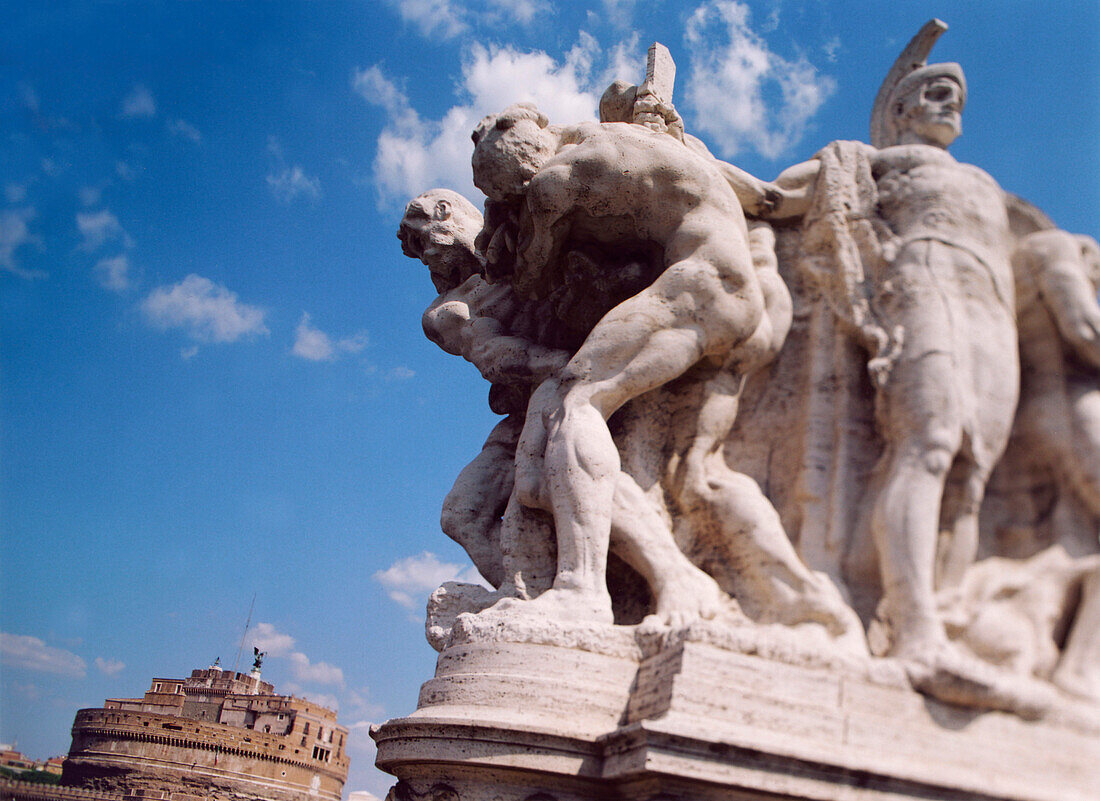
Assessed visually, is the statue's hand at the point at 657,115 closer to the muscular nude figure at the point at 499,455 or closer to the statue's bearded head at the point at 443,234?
the muscular nude figure at the point at 499,455

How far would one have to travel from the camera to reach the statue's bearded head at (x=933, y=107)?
550 cm

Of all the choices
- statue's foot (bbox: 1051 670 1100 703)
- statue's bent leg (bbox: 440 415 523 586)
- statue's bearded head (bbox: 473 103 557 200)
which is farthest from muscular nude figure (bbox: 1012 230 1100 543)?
statue's bent leg (bbox: 440 415 523 586)

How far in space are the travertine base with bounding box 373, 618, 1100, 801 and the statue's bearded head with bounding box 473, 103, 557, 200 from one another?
2641mm

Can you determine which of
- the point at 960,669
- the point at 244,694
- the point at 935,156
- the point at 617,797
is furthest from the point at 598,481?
the point at 244,694

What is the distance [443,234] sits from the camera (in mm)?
6855

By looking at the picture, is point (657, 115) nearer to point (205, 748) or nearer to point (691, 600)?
point (691, 600)

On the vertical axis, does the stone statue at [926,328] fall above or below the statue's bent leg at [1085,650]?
above

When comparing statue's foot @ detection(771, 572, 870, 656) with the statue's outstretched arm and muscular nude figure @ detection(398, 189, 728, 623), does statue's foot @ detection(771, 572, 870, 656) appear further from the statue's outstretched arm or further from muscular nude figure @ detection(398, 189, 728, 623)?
the statue's outstretched arm

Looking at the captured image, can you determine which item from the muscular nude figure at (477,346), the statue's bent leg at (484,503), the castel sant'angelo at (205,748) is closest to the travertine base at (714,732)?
the muscular nude figure at (477,346)

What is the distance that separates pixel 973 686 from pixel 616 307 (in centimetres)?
248

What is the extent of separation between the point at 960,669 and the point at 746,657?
0.86m

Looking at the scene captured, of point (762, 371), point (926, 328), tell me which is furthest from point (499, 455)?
point (926, 328)

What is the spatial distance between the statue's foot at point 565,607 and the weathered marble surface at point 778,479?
0.7 inches

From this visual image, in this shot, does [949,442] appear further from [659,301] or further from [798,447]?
[659,301]
